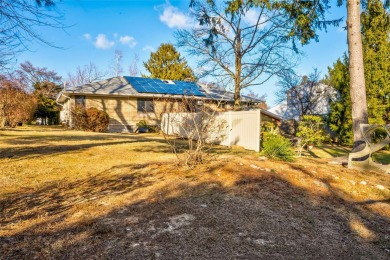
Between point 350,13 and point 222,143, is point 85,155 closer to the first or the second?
point 222,143

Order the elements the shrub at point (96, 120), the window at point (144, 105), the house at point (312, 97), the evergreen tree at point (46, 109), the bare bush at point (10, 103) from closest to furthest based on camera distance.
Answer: the bare bush at point (10, 103), the shrub at point (96, 120), the window at point (144, 105), the house at point (312, 97), the evergreen tree at point (46, 109)

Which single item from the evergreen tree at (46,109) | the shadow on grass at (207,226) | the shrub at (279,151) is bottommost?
the shadow on grass at (207,226)

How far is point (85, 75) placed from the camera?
147 ft

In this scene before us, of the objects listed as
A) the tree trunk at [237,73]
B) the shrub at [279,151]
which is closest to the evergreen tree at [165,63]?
the tree trunk at [237,73]

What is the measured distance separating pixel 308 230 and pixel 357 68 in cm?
581

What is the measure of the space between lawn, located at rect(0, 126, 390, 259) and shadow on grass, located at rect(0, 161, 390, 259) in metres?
0.01

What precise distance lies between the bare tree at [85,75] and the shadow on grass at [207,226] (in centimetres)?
4283

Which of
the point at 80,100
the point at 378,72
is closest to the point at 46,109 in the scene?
the point at 80,100

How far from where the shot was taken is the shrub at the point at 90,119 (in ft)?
58.2

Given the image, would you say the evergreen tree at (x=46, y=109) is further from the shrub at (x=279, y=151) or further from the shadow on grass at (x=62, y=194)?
the shrub at (x=279, y=151)

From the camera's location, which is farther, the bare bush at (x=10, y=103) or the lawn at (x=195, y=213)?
the bare bush at (x=10, y=103)

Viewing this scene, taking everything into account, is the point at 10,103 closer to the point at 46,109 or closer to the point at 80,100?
the point at 80,100

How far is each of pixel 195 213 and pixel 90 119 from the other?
16019mm

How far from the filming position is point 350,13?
24.1 ft
